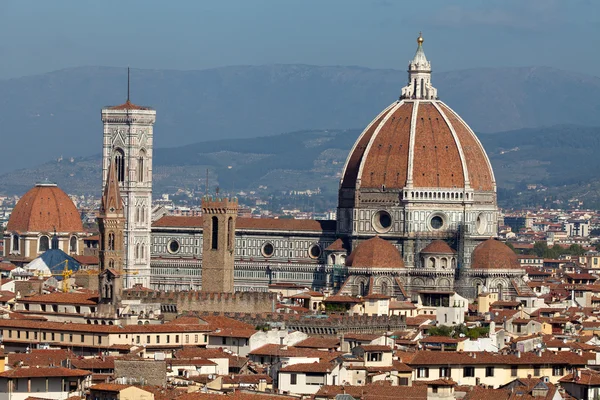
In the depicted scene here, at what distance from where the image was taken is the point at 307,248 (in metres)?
136

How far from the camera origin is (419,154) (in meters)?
131

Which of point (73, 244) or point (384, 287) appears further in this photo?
point (73, 244)

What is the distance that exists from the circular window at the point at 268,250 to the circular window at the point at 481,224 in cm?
1261

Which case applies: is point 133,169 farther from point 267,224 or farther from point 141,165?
point 267,224

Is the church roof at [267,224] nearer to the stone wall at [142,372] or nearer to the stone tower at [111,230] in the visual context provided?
the stone tower at [111,230]

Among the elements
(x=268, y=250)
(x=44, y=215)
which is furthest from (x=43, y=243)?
(x=268, y=250)

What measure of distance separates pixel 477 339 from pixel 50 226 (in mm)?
79823

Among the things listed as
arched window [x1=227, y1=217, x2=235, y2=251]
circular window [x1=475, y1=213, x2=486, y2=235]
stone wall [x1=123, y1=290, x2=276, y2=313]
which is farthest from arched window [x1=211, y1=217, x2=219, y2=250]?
circular window [x1=475, y1=213, x2=486, y2=235]

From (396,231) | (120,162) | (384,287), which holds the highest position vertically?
(120,162)

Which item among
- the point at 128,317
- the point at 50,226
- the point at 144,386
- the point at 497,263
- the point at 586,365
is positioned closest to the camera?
the point at 144,386

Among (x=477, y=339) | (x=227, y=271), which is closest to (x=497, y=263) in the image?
(x=227, y=271)

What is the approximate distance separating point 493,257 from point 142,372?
6635cm

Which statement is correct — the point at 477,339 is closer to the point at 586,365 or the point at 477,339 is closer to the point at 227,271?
the point at 586,365

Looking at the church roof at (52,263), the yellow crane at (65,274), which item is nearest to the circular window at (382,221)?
the church roof at (52,263)
